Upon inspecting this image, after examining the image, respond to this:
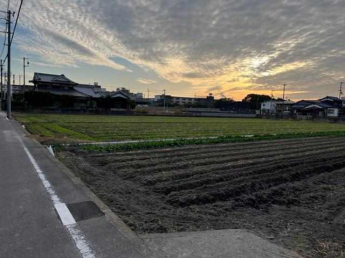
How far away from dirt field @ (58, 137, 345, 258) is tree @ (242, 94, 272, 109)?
9570 cm

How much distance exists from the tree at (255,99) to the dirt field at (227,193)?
314 ft

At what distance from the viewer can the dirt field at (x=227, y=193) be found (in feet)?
12.2

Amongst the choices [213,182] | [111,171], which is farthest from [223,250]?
[111,171]

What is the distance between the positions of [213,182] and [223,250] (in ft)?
10.8

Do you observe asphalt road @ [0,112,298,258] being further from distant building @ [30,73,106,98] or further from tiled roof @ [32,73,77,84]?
tiled roof @ [32,73,77,84]

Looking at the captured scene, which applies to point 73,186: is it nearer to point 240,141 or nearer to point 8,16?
point 240,141

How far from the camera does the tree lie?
10128 centimetres

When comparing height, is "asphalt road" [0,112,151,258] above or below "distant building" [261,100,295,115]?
below

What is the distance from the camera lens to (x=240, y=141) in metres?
14.5

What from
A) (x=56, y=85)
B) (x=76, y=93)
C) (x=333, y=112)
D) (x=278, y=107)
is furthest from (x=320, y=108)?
(x=56, y=85)

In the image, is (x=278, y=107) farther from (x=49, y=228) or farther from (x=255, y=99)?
(x=49, y=228)

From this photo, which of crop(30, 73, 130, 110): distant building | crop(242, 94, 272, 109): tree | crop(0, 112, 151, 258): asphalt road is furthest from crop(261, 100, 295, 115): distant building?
crop(0, 112, 151, 258): asphalt road

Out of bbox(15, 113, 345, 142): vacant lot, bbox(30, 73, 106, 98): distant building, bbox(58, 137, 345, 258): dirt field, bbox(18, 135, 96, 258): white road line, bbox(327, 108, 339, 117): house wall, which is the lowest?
bbox(58, 137, 345, 258): dirt field

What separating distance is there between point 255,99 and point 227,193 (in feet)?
351
